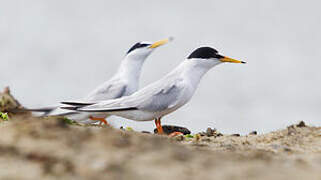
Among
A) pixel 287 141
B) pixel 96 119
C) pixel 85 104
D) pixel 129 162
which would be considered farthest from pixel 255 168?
pixel 96 119

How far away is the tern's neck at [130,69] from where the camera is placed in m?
11.3

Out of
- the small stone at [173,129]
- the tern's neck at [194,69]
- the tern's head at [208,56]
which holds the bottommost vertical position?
the small stone at [173,129]

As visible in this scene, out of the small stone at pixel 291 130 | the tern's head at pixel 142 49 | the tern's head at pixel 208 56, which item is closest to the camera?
the small stone at pixel 291 130

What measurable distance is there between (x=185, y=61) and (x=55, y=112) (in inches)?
101

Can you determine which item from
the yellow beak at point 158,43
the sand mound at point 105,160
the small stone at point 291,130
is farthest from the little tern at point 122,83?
the sand mound at point 105,160

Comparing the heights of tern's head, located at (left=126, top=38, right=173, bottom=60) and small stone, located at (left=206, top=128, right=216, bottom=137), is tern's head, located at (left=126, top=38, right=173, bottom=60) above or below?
above

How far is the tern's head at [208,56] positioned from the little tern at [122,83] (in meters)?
1.66

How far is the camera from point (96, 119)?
10.2 metres

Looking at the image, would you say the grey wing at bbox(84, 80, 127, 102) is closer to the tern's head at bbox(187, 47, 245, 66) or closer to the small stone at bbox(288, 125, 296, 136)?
the tern's head at bbox(187, 47, 245, 66)

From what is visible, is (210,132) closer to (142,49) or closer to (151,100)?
(151,100)

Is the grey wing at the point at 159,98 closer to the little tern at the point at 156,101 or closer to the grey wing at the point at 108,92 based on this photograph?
the little tern at the point at 156,101

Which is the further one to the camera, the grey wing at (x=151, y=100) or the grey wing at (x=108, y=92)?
the grey wing at (x=108, y=92)

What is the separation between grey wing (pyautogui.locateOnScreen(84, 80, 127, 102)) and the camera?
10609 mm

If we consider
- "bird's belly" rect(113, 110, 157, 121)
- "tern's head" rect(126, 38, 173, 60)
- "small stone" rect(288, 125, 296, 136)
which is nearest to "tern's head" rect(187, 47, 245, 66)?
"bird's belly" rect(113, 110, 157, 121)
